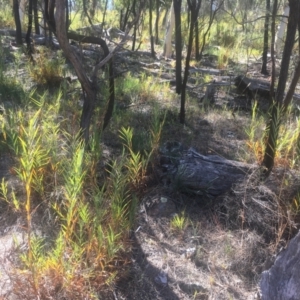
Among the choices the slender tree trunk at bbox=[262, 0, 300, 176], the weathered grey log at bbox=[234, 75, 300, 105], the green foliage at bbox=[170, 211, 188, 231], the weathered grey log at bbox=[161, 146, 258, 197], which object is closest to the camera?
the green foliage at bbox=[170, 211, 188, 231]

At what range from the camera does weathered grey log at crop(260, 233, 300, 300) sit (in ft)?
6.99

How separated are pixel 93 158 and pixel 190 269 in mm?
1040

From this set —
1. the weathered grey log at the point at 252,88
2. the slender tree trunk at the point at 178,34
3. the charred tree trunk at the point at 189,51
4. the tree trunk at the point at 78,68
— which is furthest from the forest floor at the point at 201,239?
the weathered grey log at the point at 252,88

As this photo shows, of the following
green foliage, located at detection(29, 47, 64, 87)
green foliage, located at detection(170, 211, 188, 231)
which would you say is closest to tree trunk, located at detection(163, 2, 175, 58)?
green foliage, located at detection(29, 47, 64, 87)

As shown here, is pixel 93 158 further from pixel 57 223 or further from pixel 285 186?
pixel 285 186

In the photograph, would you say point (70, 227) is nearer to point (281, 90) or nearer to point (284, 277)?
point (284, 277)

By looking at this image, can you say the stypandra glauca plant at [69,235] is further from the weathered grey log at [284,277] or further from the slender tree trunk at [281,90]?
the slender tree trunk at [281,90]

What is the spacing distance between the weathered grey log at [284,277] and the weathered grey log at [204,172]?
2.64 ft

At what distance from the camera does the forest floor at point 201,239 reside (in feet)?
7.64

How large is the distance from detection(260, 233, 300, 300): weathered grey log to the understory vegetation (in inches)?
7.9

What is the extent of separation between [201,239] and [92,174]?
880 millimetres

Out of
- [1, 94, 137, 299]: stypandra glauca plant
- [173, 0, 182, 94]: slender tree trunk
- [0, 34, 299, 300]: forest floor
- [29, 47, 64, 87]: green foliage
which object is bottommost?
[0, 34, 299, 300]: forest floor

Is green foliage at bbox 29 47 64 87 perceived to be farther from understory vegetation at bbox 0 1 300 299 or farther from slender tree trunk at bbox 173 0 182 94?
slender tree trunk at bbox 173 0 182 94

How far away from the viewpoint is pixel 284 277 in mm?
2201
